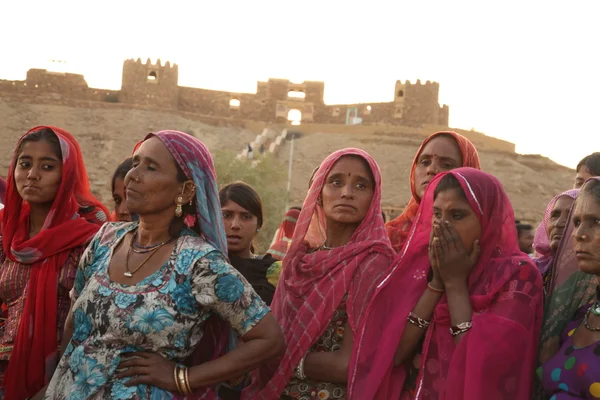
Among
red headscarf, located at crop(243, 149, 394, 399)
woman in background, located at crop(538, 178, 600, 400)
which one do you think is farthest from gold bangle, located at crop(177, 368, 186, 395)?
woman in background, located at crop(538, 178, 600, 400)

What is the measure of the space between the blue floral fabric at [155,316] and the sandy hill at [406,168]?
2601cm

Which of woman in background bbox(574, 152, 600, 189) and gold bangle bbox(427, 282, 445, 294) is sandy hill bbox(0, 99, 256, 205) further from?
gold bangle bbox(427, 282, 445, 294)

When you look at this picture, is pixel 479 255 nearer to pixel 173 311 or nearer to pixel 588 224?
pixel 588 224

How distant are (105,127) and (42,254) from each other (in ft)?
120

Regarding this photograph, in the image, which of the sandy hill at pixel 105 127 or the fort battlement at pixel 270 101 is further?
the fort battlement at pixel 270 101

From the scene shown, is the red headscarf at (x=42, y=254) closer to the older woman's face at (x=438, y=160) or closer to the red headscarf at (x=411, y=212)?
the red headscarf at (x=411, y=212)

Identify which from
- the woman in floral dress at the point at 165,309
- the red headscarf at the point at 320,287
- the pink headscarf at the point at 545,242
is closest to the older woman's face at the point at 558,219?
the pink headscarf at the point at 545,242

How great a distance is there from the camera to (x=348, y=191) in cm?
377

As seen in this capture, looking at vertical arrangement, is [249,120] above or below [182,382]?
above

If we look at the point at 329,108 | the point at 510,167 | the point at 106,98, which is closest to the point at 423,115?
the point at 329,108

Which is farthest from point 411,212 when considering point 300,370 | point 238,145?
point 238,145

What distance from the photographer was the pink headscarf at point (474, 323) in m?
3.00

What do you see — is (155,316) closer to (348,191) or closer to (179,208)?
(179,208)

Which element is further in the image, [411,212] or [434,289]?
[411,212]
